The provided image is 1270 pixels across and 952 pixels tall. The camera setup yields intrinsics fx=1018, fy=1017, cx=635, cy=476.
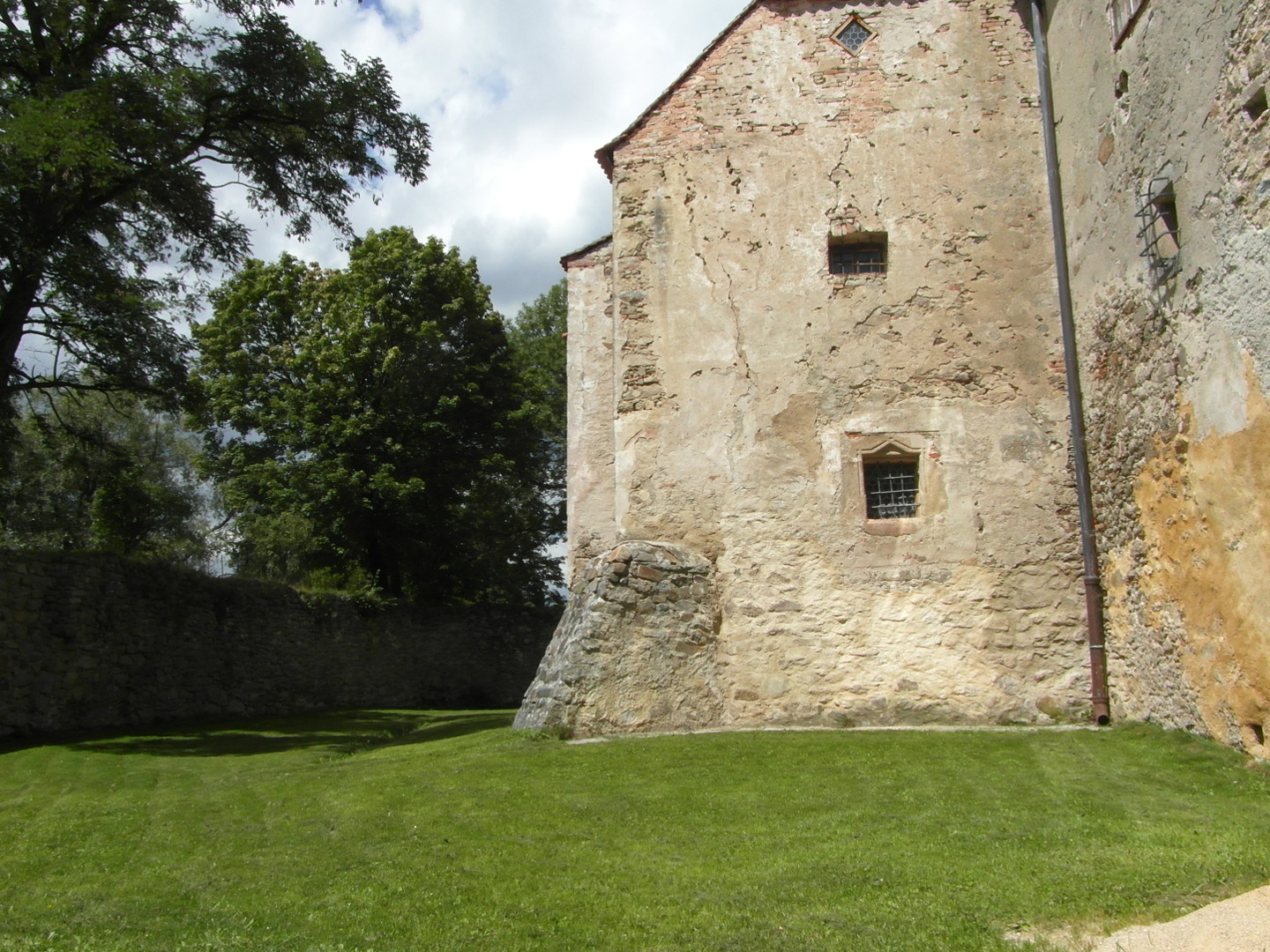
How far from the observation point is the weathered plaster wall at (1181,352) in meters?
7.15

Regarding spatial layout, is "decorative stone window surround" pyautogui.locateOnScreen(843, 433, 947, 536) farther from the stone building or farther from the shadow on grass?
the shadow on grass

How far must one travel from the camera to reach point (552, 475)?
31.0 metres

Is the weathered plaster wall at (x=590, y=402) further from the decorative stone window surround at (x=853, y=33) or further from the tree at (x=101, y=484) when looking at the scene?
the tree at (x=101, y=484)

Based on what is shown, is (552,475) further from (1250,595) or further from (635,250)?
(1250,595)

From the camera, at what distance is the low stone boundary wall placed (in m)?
13.6

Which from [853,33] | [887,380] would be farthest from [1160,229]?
[853,33]

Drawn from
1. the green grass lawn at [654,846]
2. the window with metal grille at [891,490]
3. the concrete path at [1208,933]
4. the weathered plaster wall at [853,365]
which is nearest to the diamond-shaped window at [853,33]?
the weathered plaster wall at [853,365]

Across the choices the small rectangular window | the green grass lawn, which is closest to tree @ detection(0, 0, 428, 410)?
the green grass lawn

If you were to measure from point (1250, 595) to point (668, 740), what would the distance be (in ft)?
15.9

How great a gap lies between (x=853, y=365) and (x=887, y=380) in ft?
1.28

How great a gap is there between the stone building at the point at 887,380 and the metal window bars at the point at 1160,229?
0.03m

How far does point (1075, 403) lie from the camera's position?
1022 centimetres

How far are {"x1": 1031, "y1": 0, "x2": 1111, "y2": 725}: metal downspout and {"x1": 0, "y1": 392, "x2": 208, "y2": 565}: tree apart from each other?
11827mm

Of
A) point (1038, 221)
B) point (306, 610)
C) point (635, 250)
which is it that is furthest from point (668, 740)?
point (306, 610)
